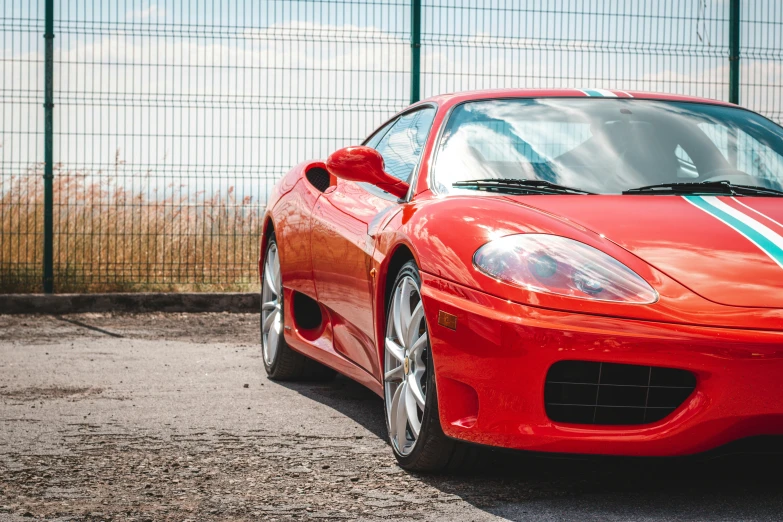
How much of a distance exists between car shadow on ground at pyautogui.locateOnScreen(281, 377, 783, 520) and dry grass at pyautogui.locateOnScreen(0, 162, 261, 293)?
6.05 m

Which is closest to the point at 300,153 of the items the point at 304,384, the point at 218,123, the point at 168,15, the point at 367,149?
the point at 218,123

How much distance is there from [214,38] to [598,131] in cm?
545

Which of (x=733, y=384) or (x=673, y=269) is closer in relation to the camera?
(x=733, y=384)

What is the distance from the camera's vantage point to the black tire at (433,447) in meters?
3.43

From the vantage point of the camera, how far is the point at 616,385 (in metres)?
3.04

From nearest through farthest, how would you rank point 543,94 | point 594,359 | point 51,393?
point 594,359
point 543,94
point 51,393

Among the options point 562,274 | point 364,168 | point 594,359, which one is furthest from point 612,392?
point 364,168

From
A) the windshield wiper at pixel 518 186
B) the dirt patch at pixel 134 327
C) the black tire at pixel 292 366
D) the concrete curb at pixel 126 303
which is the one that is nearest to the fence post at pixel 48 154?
the concrete curb at pixel 126 303

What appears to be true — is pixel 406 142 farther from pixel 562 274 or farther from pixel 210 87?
pixel 210 87

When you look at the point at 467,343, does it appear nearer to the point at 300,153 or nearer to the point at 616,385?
the point at 616,385

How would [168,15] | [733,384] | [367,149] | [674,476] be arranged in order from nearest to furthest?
[733,384] → [674,476] → [367,149] → [168,15]

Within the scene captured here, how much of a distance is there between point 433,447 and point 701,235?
1036 millimetres

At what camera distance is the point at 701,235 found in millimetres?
3352

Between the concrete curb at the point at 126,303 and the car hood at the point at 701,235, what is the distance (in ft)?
19.3
